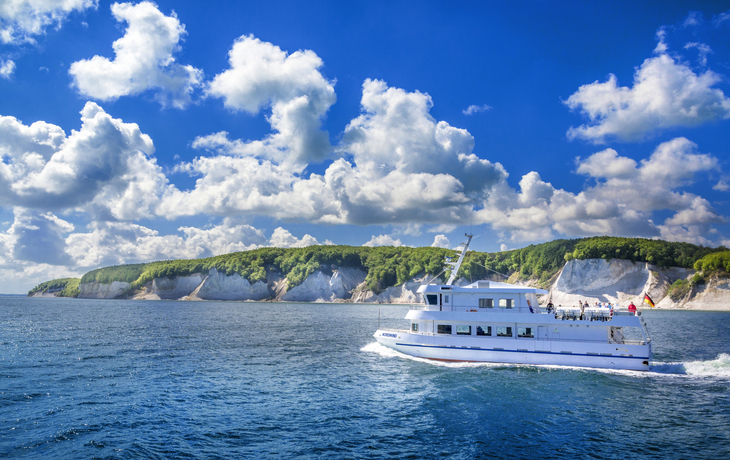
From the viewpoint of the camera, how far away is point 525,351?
34.0m

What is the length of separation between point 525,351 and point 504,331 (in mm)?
2256

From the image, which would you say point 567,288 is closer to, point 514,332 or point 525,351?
point 514,332

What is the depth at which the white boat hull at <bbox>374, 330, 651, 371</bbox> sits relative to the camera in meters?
32.4

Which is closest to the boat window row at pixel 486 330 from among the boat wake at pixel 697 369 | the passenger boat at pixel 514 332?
the passenger boat at pixel 514 332

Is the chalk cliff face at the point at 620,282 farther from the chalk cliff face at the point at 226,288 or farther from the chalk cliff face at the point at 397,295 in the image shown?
the chalk cliff face at the point at 226,288

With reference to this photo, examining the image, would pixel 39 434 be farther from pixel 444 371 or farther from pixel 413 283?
pixel 413 283

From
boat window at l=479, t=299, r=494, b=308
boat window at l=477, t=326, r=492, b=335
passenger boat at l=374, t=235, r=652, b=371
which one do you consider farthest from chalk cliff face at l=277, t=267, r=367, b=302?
boat window at l=477, t=326, r=492, b=335

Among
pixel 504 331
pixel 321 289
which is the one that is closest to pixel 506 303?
pixel 504 331

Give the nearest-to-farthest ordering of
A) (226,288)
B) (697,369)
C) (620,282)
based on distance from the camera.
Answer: (697,369) < (620,282) < (226,288)

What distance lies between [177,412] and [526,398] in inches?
765

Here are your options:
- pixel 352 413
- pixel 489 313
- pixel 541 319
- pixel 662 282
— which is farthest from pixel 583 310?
pixel 662 282

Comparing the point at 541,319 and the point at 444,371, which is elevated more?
the point at 541,319

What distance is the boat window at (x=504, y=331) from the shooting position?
35250mm

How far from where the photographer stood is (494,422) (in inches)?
813
